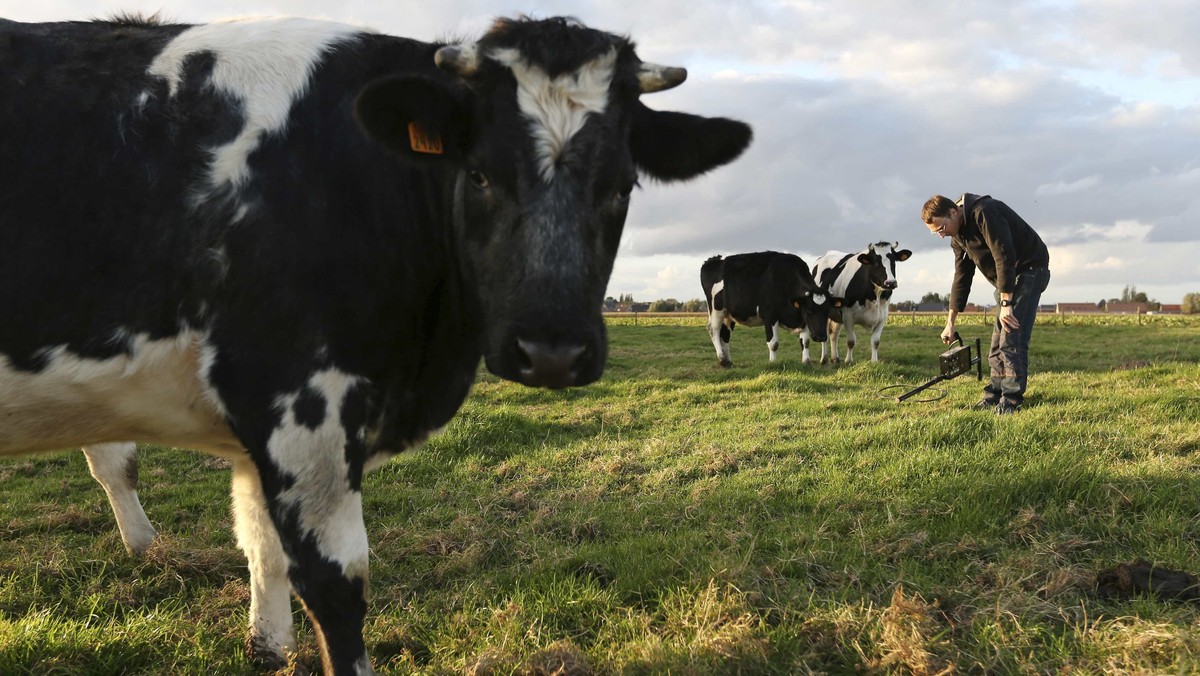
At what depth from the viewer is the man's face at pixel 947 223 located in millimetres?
9148

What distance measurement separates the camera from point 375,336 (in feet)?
10.0

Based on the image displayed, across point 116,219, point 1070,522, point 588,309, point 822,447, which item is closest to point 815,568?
point 1070,522

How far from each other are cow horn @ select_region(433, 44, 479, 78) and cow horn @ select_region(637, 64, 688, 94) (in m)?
0.66

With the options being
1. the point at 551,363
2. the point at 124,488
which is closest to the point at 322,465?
the point at 551,363

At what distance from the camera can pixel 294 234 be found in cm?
291

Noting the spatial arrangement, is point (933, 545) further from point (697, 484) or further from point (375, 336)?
point (375, 336)

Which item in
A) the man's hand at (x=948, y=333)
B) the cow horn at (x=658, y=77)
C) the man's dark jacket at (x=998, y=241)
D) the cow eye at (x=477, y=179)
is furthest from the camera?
the man's hand at (x=948, y=333)

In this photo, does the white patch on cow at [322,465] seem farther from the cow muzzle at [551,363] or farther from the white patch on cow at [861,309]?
the white patch on cow at [861,309]

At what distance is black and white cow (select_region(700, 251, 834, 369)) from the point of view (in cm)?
1830

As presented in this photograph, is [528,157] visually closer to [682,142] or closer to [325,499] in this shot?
[682,142]

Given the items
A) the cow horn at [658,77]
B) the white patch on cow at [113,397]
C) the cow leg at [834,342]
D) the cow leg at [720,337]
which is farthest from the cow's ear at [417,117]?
the cow leg at [834,342]

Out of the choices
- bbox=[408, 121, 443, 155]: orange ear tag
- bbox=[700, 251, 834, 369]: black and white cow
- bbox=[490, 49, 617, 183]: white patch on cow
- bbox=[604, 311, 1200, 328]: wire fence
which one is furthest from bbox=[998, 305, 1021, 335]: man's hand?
bbox=[604, 311, 1200, 328]: wire fence

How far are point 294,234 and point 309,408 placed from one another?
618mm

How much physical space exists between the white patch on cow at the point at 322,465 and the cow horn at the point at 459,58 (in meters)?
1.20
